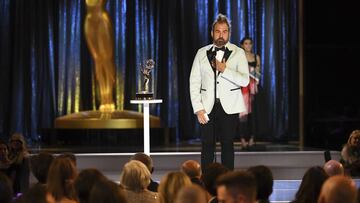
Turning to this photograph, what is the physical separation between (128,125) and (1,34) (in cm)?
284

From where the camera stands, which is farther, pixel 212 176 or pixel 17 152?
pixel 17 152

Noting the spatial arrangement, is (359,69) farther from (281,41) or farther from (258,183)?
(258,183)

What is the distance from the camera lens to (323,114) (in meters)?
11.8

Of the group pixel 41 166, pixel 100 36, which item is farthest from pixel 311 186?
pixel 100 36

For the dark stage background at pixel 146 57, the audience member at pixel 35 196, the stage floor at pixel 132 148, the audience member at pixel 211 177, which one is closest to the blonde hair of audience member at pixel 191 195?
the audience member at pixel 35 196

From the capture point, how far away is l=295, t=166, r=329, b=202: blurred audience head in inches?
137

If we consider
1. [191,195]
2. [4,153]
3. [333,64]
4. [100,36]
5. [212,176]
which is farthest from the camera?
[333,64]

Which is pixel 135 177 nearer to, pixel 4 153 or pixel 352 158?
pixel 4 153

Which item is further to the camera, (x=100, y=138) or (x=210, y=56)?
(x=100, y=138)

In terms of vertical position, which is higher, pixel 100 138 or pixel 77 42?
pixel 77 42

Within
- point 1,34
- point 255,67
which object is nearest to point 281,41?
point 255,67

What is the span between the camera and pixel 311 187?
354 cm

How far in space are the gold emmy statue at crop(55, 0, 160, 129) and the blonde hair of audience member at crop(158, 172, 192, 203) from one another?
653 centimetres

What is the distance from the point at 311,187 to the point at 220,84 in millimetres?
2619
